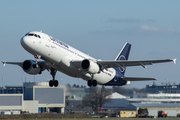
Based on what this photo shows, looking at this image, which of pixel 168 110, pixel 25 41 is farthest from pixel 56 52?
pixel 168 110

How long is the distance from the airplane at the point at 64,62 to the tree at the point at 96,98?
992 inches

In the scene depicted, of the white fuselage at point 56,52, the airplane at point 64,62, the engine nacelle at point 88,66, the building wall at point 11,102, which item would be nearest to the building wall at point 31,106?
the building wall at point 11,102

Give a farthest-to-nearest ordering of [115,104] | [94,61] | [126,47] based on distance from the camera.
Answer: [115,104] → [126,47] → [94,61]

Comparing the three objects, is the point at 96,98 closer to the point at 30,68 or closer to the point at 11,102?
the point at 11,102

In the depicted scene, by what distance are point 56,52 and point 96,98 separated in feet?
131

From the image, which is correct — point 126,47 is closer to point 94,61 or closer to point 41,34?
point 94,61

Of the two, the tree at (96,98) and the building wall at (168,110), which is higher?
the tree at (96,98)

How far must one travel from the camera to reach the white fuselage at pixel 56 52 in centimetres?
3759

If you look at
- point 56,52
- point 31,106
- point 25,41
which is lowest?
point 31,106

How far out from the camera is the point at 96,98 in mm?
77875

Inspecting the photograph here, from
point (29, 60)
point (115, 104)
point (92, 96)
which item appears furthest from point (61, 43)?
point (115, 104)

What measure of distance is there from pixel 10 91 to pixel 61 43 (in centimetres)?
9351

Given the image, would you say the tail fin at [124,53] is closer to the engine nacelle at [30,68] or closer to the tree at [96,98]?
the engine nacelle at [30,68]

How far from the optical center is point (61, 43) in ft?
133
